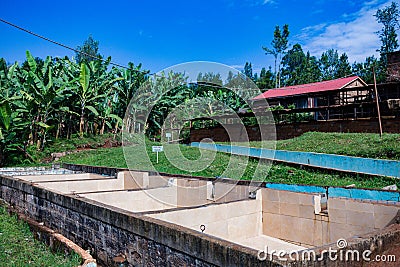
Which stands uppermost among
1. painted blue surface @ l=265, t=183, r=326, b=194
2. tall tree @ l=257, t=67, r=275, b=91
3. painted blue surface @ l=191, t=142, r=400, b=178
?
tall tree @ l=257, t=67, r=275, b=91

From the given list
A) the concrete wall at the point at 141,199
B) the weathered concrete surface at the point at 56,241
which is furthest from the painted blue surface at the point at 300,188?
the weathered concrete surface at the point at 56,241

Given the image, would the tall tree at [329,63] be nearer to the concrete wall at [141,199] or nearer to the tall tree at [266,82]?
the tall tree at [266,82]

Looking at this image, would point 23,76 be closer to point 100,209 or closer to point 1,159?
point 1,159

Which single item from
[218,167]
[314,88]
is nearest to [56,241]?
[218,167]

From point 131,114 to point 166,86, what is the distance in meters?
2.71

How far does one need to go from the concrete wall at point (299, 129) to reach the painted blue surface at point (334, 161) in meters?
2.64

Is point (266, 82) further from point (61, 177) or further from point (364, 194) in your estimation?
point (364, 194)

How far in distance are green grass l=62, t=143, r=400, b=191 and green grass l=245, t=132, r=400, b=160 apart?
49.1 inches

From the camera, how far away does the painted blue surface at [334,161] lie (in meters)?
7.28

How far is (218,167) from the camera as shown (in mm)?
10789

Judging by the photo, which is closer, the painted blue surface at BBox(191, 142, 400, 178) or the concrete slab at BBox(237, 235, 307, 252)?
the concrete slab at BBox(237, 235, 307, 252)

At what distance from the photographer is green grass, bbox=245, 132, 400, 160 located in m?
8.67

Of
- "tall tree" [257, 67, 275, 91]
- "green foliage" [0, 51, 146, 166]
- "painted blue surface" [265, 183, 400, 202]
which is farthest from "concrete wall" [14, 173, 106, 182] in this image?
"tall tree" [257, 67, 275, 91]

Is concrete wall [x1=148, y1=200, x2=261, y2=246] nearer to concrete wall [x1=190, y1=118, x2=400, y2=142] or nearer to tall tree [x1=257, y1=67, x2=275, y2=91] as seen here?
concrete wall [x1=190, y1=118, x2=400, y2=142]
